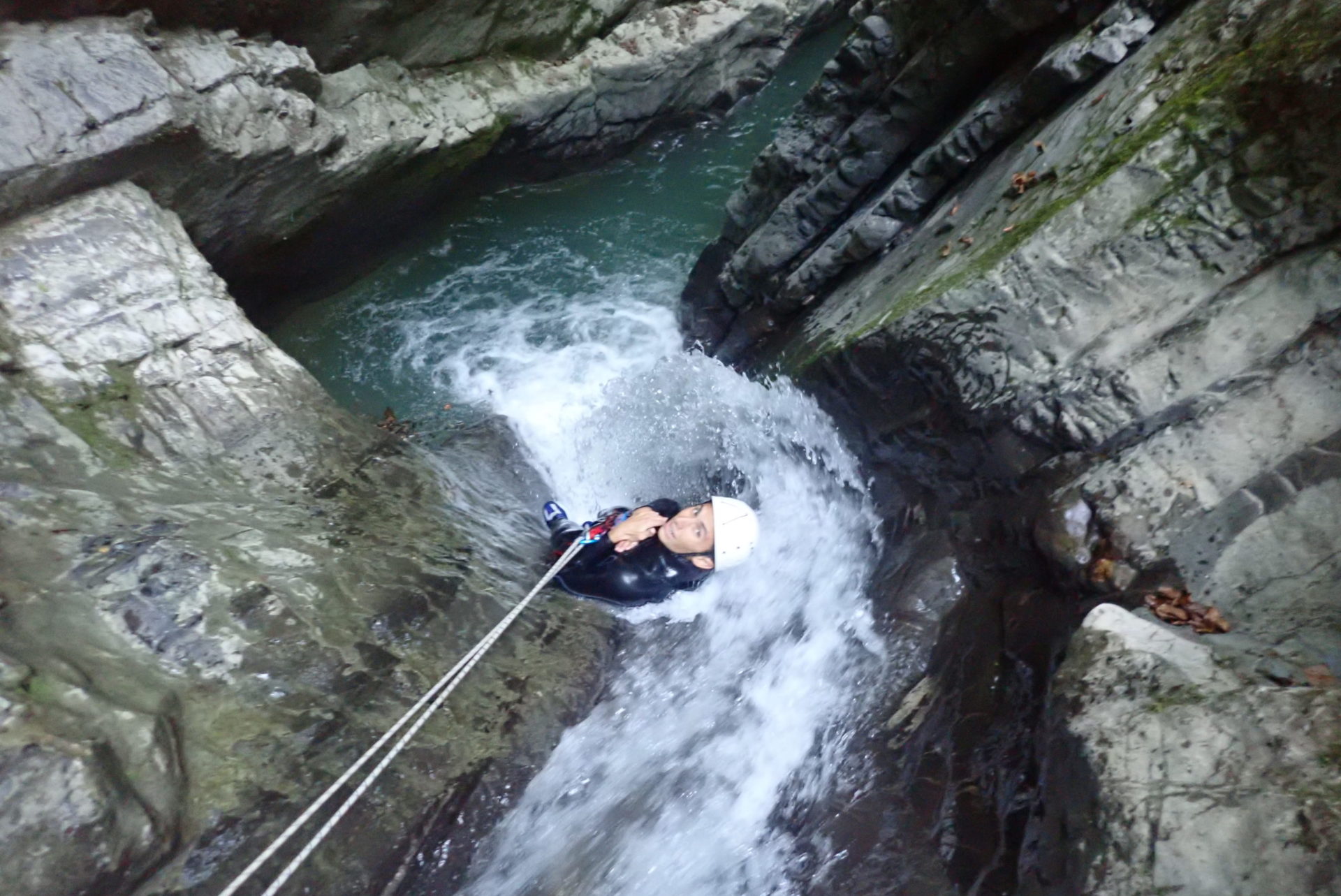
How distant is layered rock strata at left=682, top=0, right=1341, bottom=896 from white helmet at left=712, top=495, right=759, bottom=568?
0.99m

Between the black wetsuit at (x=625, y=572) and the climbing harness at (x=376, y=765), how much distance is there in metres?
0.13

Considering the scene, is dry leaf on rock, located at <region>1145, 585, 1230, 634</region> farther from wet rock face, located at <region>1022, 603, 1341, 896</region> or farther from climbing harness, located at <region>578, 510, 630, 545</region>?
climbing harness, located at <region>578, 510, 630, 545</region>

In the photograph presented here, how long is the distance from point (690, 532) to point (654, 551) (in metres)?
0.29

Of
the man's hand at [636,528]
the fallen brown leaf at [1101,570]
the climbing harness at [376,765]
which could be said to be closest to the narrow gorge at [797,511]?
the fallen brown leaf at [1101,570]

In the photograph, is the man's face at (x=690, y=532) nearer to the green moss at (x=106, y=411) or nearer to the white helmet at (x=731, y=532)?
the white helmet at (x=731, y=532)

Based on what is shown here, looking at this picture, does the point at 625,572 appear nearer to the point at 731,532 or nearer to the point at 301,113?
the point at 731,532

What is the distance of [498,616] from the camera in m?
4.98

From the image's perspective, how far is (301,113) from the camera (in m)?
6.97

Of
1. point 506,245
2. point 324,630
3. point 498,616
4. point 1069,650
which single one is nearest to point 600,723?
point 498,616

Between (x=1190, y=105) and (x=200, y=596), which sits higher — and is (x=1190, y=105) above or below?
above

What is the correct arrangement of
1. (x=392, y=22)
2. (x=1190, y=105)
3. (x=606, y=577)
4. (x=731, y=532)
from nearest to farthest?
(x=1190, y=105)
(x=606, y=577)
(x=731, y=532)
(x=392, y=22)

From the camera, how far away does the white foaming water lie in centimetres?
421

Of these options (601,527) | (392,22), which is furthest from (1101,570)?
(392,22)

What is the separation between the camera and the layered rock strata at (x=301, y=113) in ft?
17.4
